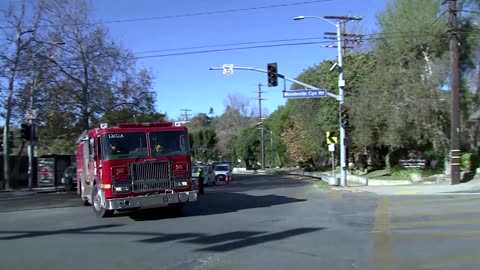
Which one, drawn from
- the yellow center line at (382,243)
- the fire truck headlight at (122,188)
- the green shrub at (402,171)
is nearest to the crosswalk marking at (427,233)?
the yellow center line at (382,243)

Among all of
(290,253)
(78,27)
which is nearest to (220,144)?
(78,27)

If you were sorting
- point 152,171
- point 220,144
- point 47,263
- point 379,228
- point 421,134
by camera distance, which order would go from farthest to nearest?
1. point 220,144
2. point 421,134
3. point 152,171
4. point 379,228
5. point 47,263

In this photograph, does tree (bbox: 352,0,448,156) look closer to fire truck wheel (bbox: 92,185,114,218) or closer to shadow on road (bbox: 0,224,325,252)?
fire truck wheel (bbox: 92,185,114,218)

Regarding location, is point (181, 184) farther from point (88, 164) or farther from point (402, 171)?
point (402, 171)

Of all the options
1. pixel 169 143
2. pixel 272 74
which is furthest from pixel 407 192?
pixel 169 143

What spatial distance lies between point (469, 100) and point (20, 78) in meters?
29.7

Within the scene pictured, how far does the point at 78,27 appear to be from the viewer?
38.0m

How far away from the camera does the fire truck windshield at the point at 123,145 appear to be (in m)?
16.2

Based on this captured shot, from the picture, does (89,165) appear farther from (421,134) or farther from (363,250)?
(421,134)

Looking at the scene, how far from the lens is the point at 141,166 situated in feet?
53.4

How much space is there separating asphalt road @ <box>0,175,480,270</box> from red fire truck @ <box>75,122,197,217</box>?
27.0 inches

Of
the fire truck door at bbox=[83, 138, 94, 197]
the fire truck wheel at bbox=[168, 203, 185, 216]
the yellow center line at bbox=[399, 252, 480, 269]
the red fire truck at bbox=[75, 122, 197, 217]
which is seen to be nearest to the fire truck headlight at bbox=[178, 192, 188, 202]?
the red fire truck at bbox=[75, 122, 197, 217]

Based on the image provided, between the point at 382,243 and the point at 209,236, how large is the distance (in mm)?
3983

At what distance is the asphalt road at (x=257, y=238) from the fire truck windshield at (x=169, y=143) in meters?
2.10
